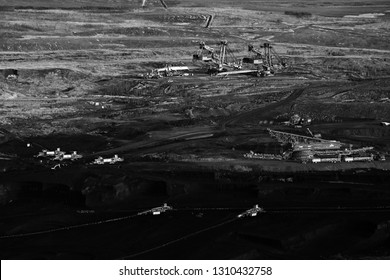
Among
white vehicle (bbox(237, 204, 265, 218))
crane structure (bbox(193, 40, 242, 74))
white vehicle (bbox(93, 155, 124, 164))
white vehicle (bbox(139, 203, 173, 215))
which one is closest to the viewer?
white vehicle (bbox(237, 204, 265, 218))

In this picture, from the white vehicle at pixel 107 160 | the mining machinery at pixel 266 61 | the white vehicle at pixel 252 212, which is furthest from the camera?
the mining machinery at pixel 266 61

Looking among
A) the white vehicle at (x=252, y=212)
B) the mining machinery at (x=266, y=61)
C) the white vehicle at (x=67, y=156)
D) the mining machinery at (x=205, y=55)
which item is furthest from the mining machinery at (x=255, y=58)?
the white vehicle at (x=252, y=212)

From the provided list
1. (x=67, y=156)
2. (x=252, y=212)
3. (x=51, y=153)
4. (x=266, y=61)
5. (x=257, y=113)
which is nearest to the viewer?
(x=252, y=212)

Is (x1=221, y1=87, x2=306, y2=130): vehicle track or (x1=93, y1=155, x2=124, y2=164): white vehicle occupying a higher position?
(x1=221, y1=87, x2=306, y2=130): vehicle track

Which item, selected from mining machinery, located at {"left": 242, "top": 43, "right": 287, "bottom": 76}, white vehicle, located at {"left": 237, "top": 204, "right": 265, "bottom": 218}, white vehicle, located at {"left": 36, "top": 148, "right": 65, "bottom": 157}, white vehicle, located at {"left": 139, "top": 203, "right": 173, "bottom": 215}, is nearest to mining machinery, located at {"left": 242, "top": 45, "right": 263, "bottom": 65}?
mining machinery, located at {"left": 242, "top": 43, "right": 287, "bottom": 76}

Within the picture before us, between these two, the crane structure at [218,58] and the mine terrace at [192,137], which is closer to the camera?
the mine terrace at [192,137]

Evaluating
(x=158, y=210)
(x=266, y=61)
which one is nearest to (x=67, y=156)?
(x=158, y=210)

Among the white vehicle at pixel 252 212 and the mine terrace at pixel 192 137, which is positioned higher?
the mine terrace at pixel 192 137

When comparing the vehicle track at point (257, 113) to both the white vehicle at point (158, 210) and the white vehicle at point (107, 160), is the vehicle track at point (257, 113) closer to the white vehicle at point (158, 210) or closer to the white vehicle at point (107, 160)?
the white vehicle at point (107, 160)

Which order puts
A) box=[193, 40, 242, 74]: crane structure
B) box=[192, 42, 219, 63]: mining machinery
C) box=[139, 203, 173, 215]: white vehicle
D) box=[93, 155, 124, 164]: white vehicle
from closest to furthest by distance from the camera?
box=[139, 203, 173, 215]: white vehicle < box=[93, 155, 124, 164]: white vehicle < box=[193, 40, 242, 74]: crane structure < box=[192, 42, 219, 63]: mining machinery

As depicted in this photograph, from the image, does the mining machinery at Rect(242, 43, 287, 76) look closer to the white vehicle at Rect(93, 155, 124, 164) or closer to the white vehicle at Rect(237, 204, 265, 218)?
the white vehicle at Rect(93, 155, 124, 164)

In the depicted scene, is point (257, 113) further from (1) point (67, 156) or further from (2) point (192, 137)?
(1) point (67, 156)

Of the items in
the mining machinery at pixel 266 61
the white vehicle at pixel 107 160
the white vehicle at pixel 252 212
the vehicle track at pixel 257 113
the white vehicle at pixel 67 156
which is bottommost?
the white vehicle at pixel 252 212
